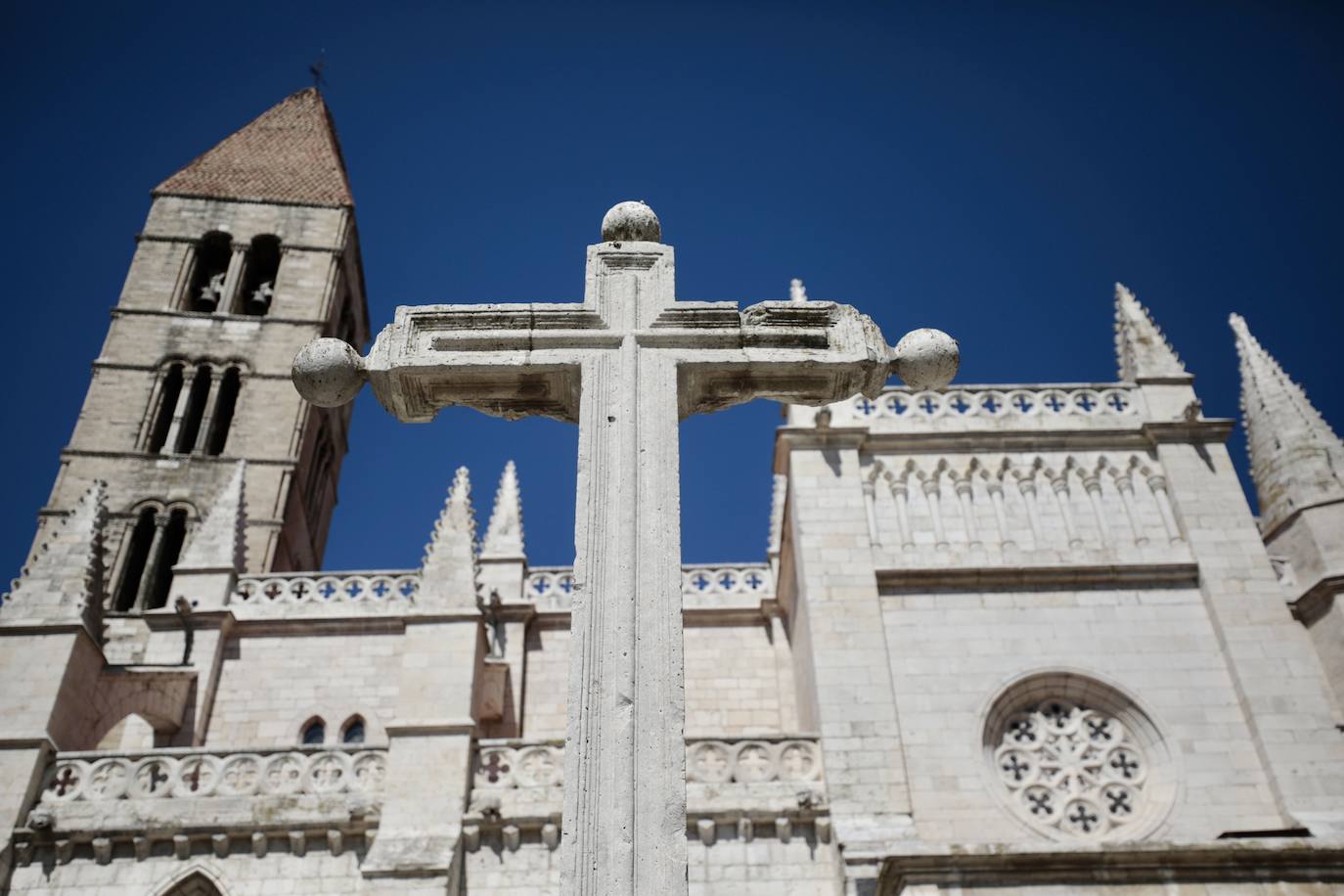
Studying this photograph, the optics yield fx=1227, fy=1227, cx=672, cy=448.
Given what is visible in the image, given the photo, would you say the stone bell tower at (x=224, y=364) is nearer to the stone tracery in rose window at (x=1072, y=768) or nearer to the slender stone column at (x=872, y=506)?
the slender stone column at (x=872, y=506)

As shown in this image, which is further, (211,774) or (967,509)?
(967,509)

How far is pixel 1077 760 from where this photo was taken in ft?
44.2

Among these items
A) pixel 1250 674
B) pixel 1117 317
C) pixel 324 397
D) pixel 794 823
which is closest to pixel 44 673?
pixel 794 823

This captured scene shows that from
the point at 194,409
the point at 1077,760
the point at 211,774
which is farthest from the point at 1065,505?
the point at 194,409

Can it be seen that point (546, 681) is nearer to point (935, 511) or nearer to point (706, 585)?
point (706, 585)

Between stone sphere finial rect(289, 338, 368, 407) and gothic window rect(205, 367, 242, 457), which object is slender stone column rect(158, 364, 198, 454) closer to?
gothic window rect(205, 367, 242, 457)

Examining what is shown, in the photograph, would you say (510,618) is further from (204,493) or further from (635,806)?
(635,806)

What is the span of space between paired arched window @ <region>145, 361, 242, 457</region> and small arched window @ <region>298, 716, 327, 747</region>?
11.3 metres

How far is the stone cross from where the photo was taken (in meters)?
5.00

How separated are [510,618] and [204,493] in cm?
1076

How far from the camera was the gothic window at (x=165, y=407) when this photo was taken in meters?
27.5

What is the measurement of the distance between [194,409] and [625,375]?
981 inches

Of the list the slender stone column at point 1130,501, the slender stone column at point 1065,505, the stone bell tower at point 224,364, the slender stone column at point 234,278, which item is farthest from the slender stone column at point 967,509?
the slender stone column at point 234,278

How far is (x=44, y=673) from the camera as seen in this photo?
14281 mm
